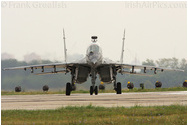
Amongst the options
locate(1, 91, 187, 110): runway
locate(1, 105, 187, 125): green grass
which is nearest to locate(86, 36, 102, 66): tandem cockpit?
locate(1, 91, 187, 110): runway

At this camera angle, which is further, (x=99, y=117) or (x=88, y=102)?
(x=88, y=102)

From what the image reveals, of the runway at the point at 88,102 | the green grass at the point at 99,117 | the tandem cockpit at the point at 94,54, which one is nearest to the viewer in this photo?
the green grass at the point at 99,117

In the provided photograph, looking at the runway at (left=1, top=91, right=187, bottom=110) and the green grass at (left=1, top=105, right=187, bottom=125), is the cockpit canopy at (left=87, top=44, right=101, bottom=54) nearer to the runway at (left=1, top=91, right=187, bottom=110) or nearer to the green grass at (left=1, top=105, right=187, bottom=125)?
the runway at (left=1, top=91, right=187, bottom=110)

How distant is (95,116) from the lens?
12469 mm

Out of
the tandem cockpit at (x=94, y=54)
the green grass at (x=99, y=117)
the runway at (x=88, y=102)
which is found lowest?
the runway at (x=88, y=102)

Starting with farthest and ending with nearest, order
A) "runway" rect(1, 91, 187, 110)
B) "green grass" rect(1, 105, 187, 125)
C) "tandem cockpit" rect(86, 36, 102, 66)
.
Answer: "tandem cockpit" rect(86, 36, 102, 66) → "runway" rect(1, 91, 187, 110) → "green grass" rect(1, 105, 187, 125)

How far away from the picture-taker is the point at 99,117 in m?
12.2

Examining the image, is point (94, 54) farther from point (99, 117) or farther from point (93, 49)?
point (99, 117)

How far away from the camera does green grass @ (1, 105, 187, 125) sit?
35.4 feet

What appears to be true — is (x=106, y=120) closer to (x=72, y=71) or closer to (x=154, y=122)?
(x=154, y=122)

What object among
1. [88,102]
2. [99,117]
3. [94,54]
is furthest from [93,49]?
[99,117]

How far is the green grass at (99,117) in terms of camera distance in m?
10.8

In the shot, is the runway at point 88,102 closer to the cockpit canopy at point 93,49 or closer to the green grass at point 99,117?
the green grass at point 99,117

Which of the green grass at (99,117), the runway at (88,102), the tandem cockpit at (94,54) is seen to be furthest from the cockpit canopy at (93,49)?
the green grass at (99,117)
